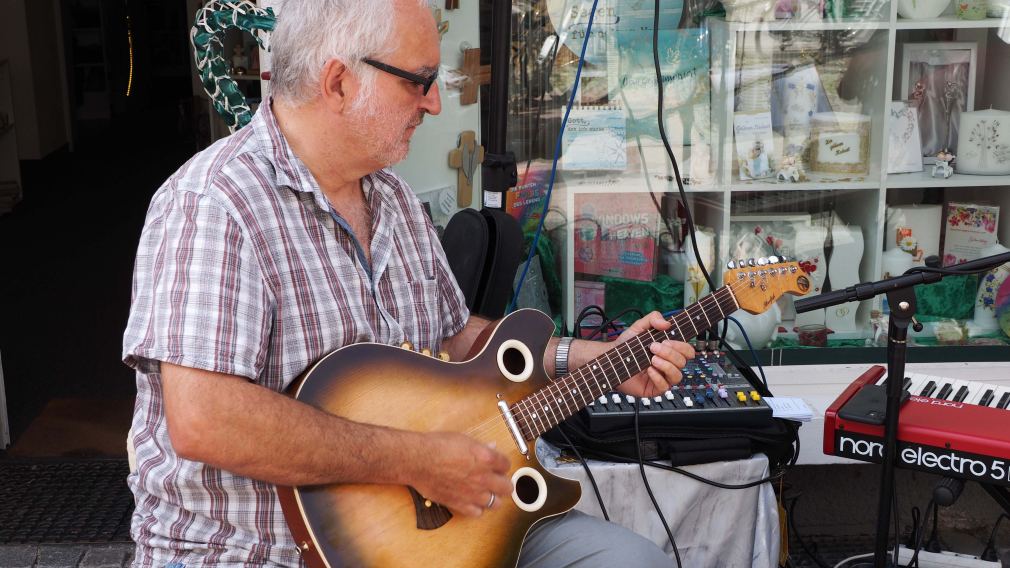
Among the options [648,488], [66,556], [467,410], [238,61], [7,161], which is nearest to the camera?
[467,410]

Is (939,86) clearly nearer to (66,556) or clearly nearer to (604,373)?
(604,373)

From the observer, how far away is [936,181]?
10.6ft

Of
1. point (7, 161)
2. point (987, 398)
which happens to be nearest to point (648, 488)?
point (987, 398)

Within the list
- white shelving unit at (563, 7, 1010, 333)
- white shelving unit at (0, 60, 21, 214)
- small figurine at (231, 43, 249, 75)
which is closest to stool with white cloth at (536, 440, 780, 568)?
white shelving unit at (563, 7, 1010, 333)

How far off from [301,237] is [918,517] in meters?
2.00

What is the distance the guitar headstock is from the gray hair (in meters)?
0.79

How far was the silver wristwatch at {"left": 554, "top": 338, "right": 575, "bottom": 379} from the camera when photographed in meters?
1.96

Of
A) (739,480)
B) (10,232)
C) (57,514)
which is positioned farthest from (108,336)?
(739,480)

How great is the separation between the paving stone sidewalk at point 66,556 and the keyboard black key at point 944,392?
2.14 meters

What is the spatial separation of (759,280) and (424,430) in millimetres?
714

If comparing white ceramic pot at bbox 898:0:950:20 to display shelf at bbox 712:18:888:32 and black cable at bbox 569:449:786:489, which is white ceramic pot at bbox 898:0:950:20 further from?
black cable at bbox 569:449:786:489

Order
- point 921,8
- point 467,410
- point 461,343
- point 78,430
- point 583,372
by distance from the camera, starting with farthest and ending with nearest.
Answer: point 78,430 → point 921,8 → point 461,343 → point 583,372 → point 467,410

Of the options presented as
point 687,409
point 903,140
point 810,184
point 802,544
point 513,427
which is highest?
point 903,140

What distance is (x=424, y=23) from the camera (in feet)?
5.60
